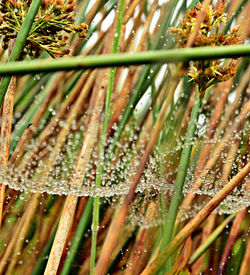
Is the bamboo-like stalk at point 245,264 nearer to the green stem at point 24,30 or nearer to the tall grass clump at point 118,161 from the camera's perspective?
the tall grass clump at point 118,161

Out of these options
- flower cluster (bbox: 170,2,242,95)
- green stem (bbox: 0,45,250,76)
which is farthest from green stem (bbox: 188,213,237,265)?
green stem (bbox: 0,45,250,76)

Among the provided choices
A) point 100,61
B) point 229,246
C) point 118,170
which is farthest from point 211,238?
point 100,61

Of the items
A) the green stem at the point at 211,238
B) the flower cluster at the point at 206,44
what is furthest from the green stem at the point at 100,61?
the green stem at the point at 211,238

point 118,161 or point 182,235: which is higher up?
point 118,161

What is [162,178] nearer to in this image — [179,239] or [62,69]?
[179,239]

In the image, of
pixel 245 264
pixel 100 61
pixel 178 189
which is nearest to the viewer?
pixel 100 61

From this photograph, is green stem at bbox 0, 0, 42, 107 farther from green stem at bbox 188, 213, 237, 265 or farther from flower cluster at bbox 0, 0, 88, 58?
green stem at bbox 188, 213, 237, 265

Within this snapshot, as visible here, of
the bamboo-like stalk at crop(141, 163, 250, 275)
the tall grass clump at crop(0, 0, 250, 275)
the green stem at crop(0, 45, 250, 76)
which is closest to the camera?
the green stem at crop(0, 45, 250, 76)

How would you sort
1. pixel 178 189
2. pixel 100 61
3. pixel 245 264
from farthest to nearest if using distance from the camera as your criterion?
pixel 245 264, pixel 178 189, pixel 100 61

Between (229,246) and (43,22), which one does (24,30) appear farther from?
(229,246)
